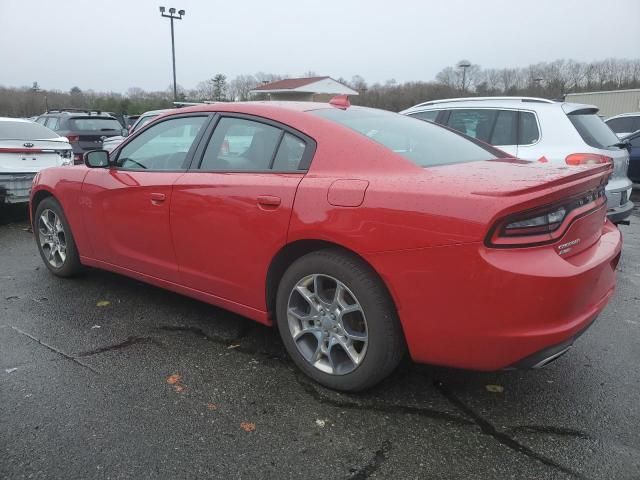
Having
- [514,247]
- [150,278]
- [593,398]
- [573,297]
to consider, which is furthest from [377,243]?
[150,278]

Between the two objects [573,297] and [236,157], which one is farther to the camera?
[236,157]

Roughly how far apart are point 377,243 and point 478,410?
1.03 metres

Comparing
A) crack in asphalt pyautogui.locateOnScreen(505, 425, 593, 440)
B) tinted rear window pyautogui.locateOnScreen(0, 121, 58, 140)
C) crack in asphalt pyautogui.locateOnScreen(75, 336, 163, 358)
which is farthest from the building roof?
crack in asphalt pyautogui.locateOnScreen(505, 425, 593, 440)

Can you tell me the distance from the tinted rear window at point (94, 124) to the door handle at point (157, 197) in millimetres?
11322

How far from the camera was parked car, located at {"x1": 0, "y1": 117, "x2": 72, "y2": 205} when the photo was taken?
24.0ft

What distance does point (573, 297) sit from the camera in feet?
7.51

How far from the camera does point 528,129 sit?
591 centimetres

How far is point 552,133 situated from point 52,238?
5159mm

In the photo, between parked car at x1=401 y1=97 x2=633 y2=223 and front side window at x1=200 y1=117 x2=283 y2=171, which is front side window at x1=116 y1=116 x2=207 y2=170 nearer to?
front side window at x1=200 y1=117 x2=283 y2=171

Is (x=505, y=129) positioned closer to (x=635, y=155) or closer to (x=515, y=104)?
(x=515, y=104)

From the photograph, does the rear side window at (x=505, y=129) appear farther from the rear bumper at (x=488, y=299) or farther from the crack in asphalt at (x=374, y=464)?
the crack in asphalt at (x=374, y=464)

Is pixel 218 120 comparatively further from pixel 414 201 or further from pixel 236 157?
pixel 414 201

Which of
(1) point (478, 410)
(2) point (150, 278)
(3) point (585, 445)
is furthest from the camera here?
(2) point (150, 278)

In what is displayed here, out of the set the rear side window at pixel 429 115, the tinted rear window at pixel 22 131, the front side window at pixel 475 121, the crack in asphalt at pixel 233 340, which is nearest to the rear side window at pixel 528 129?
the front side window at pixel 475 121
